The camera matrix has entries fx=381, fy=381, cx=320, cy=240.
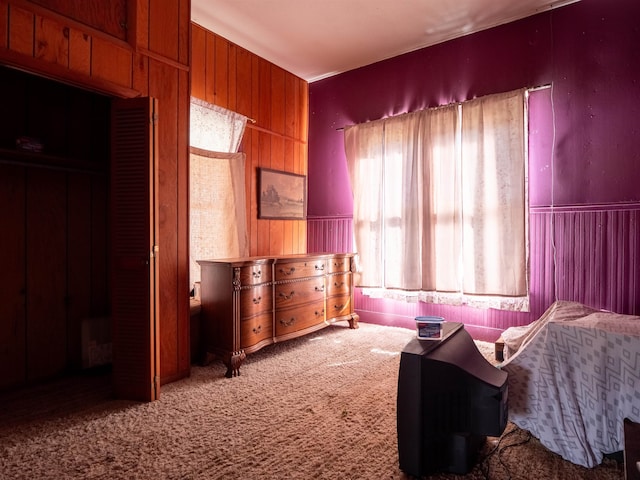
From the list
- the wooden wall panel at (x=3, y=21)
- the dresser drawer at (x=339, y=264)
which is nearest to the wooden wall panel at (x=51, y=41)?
the wooden wall panel at (x=3, y=21)

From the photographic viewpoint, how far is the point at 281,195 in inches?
195

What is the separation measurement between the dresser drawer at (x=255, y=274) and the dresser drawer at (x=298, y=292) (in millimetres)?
162

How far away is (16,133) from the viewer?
9.44 feet

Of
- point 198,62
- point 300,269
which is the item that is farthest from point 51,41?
point 300,269

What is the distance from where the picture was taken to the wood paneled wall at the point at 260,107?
13.4ft

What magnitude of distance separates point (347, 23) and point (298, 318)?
3.10m

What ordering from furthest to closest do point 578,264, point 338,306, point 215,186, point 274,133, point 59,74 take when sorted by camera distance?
point 274,133, point 338,306, point 215,186, point 578,264, point 59,74

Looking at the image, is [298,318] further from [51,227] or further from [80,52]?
[80,52]

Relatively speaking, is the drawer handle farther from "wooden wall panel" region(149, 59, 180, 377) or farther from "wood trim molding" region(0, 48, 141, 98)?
"wood trim molding" region(0, 48, 141, 98)

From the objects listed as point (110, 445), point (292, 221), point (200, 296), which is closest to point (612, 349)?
point (110, 445)

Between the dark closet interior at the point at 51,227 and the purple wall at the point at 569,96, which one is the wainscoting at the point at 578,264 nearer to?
the purple wall at the point at 569,96

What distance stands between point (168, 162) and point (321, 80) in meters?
3.13

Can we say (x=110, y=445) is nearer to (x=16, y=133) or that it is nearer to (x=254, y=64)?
(x=16, y=133)

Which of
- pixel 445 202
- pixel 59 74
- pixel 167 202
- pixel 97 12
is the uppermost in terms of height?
pixel 97 12
